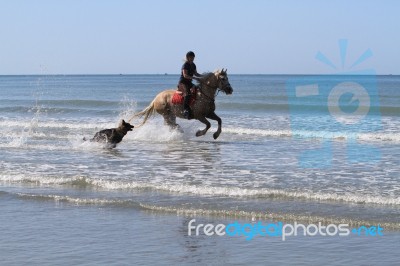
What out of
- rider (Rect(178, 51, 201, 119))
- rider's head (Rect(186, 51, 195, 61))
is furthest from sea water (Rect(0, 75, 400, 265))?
rider's head (Rect(186, 51, 195, 61))

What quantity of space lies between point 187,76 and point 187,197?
794cm

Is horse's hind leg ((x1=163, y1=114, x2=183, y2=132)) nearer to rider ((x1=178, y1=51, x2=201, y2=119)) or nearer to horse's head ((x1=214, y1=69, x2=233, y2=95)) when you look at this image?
rider ((x1=178, y1=51, x2=201, y2=119))

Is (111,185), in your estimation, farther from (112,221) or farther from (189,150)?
(189,150)

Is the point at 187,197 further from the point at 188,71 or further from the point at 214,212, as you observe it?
Answer: the point at 188,71

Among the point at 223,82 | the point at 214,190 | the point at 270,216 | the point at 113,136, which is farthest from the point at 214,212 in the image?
the point at 223,82

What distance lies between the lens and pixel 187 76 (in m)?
18.2

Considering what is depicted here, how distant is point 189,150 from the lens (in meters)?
17.0

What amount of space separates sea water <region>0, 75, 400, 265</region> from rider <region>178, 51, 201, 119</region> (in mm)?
993

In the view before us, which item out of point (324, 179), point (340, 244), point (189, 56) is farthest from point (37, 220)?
point (189, 56)

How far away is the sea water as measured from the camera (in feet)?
25.4

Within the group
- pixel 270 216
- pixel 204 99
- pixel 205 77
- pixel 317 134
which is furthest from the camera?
pixel 317 134

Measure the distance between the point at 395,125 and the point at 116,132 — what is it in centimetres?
1177

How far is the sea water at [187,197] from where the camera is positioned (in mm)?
7746

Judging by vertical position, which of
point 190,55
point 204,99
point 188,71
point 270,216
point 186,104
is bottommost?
point 270,216
